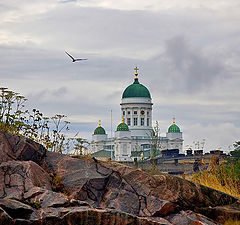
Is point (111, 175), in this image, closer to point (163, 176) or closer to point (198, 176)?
point (163, 176)

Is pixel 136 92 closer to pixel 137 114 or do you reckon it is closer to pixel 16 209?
pixel 137 114

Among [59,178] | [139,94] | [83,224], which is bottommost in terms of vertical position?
[83,224]

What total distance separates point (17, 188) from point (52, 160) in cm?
172

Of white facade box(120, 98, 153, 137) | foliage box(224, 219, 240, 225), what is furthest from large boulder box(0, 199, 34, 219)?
white facade box(120, 98, 153, 137)

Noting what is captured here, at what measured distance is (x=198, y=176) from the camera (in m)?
17.2

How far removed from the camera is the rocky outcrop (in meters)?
10.6

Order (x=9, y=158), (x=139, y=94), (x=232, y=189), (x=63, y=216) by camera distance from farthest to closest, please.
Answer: (x=139, y=94)
(x=232, y=189)
(x=9, y=158)
(x=63, y=216)

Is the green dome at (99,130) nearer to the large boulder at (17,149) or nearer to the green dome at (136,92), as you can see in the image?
the green dome at (136,92)

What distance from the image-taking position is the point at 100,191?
12016mm

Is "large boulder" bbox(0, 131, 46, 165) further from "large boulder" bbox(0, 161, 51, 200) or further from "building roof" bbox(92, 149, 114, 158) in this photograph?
"building roof" bbox(92, 149, 114, 158)

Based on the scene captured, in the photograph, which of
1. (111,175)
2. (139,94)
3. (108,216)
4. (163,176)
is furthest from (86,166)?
(139,94)

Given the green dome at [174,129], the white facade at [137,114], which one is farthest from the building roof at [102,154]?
the green dome at [174,129]

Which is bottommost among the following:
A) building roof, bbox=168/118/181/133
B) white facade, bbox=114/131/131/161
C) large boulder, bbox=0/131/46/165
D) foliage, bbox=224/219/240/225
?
foliage, bbox=224/219/240/225

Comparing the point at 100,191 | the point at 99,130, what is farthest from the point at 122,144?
the point at 100,191
